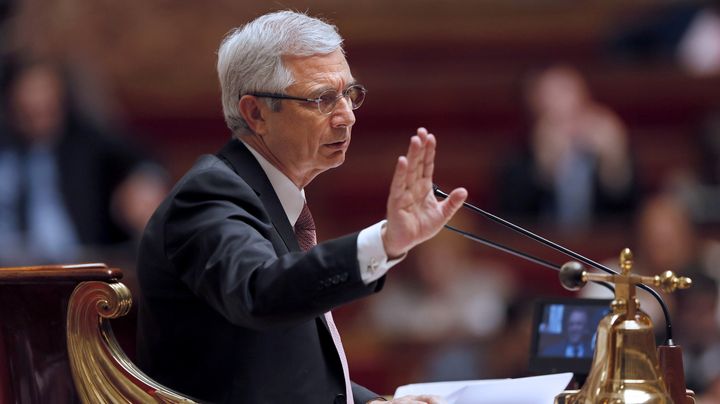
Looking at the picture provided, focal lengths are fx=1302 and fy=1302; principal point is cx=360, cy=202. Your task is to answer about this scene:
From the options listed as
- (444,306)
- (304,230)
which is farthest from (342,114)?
(444,306)

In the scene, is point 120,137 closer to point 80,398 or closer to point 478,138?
point 478,138

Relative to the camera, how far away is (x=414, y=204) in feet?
5.80

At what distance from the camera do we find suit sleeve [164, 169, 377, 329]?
5.78ft

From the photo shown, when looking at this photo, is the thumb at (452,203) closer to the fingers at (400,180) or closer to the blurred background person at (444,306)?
the fingers at (400,180)

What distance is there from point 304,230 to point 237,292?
55cm

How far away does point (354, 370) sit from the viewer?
200 inches

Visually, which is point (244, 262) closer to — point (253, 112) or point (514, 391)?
point (253, 112)

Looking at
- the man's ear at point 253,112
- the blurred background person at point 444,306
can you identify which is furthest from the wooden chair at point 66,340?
the blurred background person at point 444,306

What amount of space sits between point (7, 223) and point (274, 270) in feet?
12.1

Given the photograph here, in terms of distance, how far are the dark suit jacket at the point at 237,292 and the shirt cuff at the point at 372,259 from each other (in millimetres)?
12

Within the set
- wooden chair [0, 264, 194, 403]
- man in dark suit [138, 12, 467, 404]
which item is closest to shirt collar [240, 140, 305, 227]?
man in dark suit [138, 12, 467, 404]

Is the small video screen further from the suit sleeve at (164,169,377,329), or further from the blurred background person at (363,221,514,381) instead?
the blurred background person at (363,221,514,381)

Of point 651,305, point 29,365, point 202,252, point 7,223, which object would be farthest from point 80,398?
point 7,223

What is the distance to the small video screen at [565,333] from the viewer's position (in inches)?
92.0
